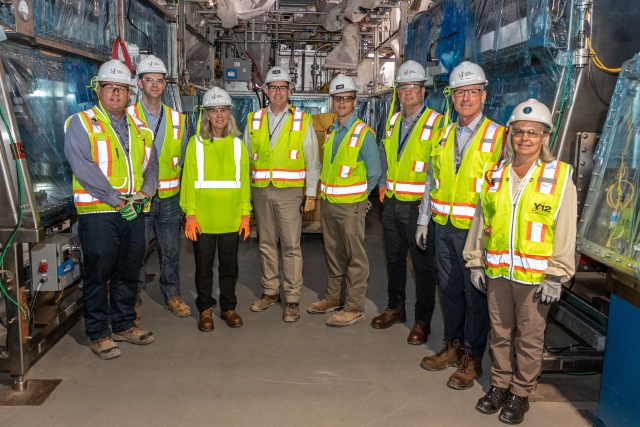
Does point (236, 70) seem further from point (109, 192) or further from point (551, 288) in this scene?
point (551, 288)

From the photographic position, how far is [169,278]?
15.3 ft

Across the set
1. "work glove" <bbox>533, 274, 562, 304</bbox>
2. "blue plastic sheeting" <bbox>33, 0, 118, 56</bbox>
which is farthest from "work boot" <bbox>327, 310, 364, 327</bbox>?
"blue plastic sheeting" <bbox>33, 0, 118, 56</bbox>

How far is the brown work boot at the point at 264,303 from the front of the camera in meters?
4.74

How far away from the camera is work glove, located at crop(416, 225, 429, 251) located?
12.3ft

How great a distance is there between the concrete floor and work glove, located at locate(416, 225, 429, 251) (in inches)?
32.0

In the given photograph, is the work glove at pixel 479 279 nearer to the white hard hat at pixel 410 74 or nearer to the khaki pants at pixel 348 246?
the khaki pants at pixel 348 246

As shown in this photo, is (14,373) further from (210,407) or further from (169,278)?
(169,278)

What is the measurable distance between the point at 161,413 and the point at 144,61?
8.69 ft

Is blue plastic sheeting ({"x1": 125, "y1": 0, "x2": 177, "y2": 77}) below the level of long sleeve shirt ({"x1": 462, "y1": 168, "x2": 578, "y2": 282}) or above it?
above

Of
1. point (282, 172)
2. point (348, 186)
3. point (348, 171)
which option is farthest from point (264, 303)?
point (348, 171)

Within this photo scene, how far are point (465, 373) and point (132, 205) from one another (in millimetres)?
2435

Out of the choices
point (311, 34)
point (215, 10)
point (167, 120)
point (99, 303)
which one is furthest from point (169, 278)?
point (311, 34)

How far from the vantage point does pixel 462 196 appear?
3.32 meters

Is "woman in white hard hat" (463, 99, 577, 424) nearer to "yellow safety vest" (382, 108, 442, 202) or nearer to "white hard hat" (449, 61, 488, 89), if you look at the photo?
"white hard hat" (449, 61, 488, 89)
